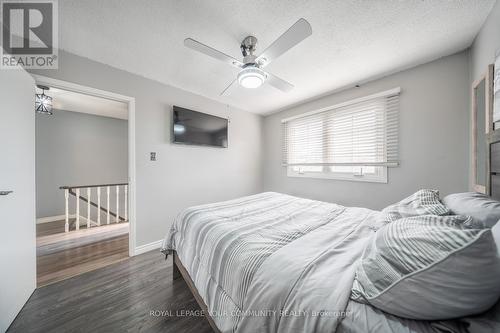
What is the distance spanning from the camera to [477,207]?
0.86 meters

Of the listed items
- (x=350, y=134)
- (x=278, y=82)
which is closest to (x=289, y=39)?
(x=278, y=82)

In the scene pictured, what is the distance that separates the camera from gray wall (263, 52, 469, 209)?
1.80 m

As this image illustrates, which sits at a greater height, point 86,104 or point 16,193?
point 86,104

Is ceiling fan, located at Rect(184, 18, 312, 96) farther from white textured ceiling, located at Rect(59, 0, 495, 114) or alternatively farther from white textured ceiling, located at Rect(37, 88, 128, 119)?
white textured ceiling, located at Rect(37, 88, 128, 119)

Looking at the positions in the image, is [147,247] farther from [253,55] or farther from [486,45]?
[486,45]

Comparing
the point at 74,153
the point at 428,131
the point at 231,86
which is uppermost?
the point at 231,86

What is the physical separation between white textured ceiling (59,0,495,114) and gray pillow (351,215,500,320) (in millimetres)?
1586

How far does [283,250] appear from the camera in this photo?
→ 3.05 ft

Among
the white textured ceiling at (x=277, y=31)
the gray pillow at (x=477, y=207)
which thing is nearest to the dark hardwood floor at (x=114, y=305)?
the gray pillow at (x=477, y=207)

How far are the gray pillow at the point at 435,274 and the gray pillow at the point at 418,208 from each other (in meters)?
0.45

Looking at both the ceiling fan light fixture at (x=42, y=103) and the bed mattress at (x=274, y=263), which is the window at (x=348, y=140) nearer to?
the bed mattress at (x=274, y=263)

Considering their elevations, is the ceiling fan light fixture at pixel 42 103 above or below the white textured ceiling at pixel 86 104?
below

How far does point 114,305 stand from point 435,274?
2091mm

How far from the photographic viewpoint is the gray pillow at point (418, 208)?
105 cm
